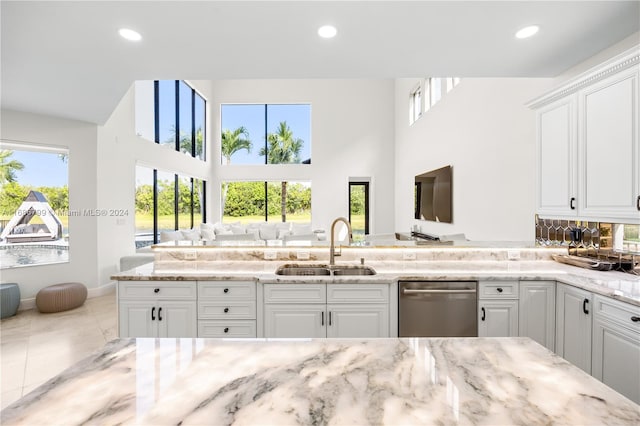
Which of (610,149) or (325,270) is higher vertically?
(610,149)

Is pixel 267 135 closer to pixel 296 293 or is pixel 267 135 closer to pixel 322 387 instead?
pixel 296 293

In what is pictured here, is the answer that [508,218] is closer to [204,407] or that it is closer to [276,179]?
[204,407]

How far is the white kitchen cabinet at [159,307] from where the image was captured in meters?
2.28

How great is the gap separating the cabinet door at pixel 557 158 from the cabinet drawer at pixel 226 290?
2.45 m

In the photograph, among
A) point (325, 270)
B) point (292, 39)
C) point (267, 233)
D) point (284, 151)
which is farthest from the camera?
point (284, 151)

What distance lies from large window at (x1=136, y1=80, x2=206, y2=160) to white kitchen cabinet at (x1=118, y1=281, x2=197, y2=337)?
4269 millimetres

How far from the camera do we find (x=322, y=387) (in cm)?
76

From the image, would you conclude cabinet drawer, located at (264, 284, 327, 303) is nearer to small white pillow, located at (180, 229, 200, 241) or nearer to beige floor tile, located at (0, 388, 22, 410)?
beige floor tile, located at (0, 388, 22, 410)

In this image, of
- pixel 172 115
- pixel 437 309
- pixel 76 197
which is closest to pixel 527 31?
pixel 437 309

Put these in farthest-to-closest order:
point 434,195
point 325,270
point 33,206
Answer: point 434,195, point 33,206, point 325,270

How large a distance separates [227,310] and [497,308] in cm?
198

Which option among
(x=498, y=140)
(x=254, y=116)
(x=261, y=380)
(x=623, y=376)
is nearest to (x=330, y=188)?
(x=254, y=116)

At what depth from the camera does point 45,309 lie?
3900 millimetres

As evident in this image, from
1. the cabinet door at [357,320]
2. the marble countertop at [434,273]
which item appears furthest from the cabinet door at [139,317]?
the cabinet door at [357,320]
